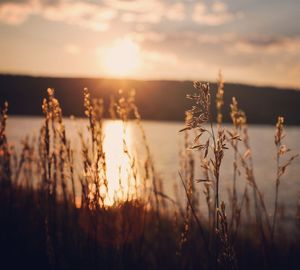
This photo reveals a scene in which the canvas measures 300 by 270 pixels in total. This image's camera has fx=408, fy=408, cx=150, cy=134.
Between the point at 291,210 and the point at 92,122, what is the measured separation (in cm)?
1220

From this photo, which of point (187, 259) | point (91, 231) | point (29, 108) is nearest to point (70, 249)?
point (91, 231)

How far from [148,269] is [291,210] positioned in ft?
36.9

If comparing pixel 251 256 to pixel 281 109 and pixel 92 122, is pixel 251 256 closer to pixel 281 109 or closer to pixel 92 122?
pixel 92 122

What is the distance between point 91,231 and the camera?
8.56 feet

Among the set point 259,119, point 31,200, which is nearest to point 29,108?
point 259,119

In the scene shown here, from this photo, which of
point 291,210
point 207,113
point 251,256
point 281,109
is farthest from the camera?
point 281,109

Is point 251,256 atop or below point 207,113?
below

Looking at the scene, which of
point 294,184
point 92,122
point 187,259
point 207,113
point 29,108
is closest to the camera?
point 207,113

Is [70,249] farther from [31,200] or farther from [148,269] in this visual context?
[31,200]

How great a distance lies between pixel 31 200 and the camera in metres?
4.34

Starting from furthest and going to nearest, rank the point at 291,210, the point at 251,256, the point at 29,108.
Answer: the point at 29,108 < the point at 291,210 < the point at 251,256

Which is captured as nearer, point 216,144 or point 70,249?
point 216,144

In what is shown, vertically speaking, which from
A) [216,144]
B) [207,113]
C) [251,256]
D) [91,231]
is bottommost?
[251,256]

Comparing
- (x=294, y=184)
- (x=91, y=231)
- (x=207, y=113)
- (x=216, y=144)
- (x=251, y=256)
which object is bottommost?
(x=294, y=184)
